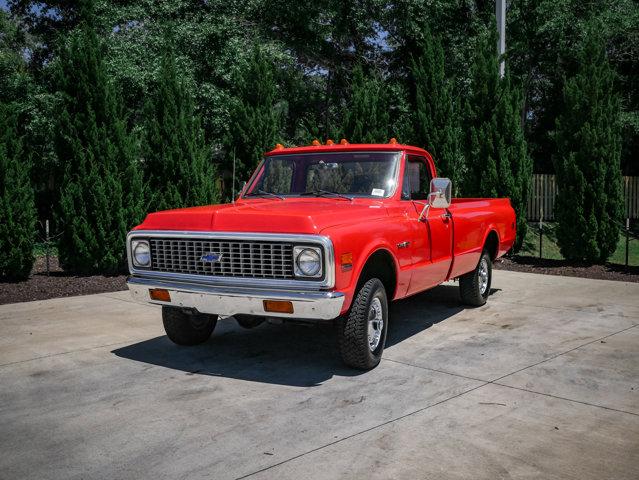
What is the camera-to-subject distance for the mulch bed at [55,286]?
924 cm

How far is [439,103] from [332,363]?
9.71 meters

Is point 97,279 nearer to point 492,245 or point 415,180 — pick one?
point 415,180

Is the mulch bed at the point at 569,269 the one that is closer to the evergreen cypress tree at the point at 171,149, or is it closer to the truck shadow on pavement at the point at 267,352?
the truck shadow on pavement at the point at 267,352

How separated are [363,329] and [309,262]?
0.77m

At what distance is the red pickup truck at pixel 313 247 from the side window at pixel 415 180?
12mm

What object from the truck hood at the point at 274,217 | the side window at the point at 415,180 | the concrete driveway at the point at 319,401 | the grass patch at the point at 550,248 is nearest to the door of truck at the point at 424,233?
the side window at the point at 415,180

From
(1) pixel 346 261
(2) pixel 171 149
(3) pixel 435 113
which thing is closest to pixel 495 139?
(3) pixel 435 113

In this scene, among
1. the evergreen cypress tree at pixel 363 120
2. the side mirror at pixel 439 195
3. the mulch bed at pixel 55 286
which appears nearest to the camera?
the side mirror at pixel 439 195

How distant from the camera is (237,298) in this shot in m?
4.92

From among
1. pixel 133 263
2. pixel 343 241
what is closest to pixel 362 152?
pixel 343 241

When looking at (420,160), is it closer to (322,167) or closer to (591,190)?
(322,167)

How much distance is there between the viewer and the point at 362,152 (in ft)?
20.9

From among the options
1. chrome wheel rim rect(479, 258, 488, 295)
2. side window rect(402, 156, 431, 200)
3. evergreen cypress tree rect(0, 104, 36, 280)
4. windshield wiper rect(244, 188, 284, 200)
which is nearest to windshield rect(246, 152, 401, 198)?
windshield wiper rect(244, 188, 284, 200)

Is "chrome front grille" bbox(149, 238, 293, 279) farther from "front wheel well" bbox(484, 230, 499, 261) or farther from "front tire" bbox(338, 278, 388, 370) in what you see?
"front wheel well" bbox(484, 230, 499, 261)
